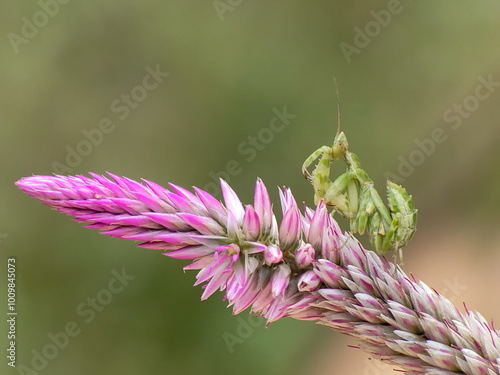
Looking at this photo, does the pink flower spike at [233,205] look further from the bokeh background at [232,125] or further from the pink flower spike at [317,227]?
the bokeh background at [232,125]

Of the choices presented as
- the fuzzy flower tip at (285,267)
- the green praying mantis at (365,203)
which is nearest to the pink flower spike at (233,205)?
the fuzzy flower tip at (285,267)

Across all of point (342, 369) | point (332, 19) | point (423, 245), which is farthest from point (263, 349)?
point (332, 19)

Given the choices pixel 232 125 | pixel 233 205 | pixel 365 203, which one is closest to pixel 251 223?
pixel 233 205

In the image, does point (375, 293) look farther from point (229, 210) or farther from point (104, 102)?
point (104, 102)

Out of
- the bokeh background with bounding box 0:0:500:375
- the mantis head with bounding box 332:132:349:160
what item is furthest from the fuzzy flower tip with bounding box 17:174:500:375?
the bokeh background with bounding box 0:0:500:375

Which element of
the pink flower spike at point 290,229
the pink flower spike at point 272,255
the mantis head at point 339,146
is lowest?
the pink flower spike at point 272,255
